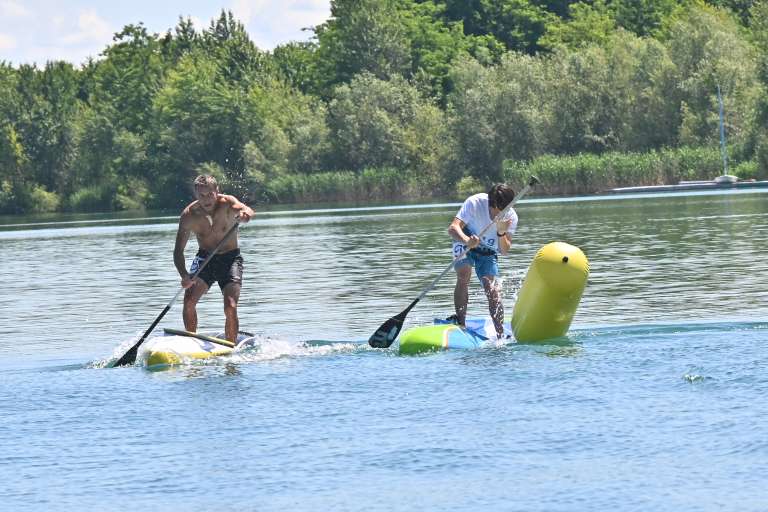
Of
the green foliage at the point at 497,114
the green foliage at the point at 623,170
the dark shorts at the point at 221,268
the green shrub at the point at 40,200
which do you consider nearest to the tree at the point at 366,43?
the green foliage at the point at 497,114

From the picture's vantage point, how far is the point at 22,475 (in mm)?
11242

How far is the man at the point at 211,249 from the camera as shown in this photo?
16.5 meters

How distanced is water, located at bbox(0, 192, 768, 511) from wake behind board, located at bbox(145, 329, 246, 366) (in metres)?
0.22

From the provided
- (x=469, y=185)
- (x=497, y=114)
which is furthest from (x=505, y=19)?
(x=497, y=114)

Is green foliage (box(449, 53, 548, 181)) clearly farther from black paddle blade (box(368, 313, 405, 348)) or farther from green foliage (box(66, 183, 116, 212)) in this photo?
black paddle blade (box(368, 313, 405, 348))

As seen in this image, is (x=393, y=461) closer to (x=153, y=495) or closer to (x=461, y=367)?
(x=153, y=495)

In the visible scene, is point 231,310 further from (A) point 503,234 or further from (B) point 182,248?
(A) point 503,234

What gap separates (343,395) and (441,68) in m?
109

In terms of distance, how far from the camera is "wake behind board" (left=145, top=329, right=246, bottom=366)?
16109 mm

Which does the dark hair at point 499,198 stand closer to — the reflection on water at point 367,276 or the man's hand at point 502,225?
the man's hand at point 502,225

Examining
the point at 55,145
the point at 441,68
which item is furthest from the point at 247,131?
the point at 55,145

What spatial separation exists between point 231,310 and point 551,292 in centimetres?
349

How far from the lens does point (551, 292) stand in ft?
52.4

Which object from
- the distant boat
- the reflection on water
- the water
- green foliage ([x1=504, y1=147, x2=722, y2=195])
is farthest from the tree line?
the water
